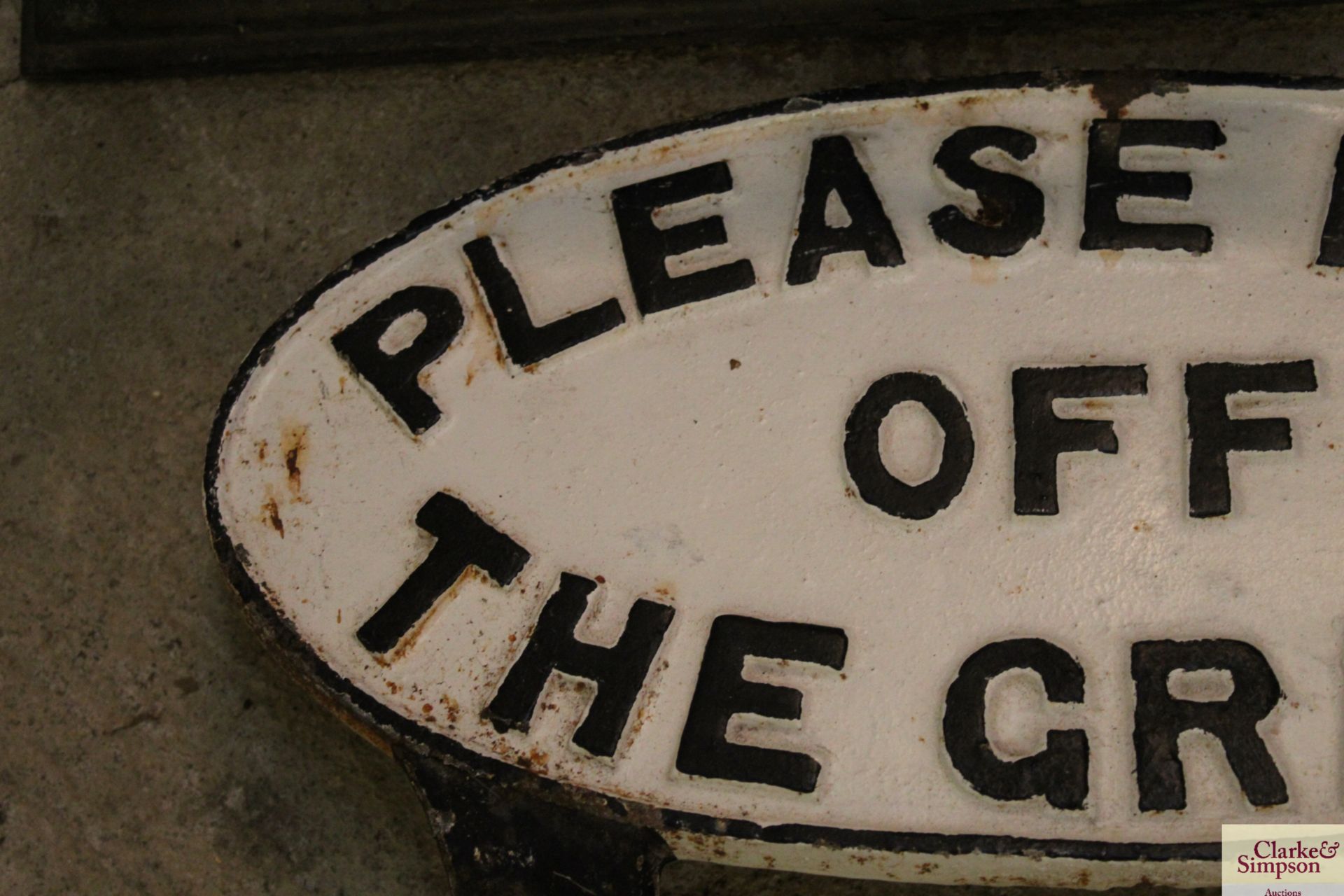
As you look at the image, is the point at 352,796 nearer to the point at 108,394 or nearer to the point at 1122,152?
the point at 108,394

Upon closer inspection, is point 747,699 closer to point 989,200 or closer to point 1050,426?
point 1050,426

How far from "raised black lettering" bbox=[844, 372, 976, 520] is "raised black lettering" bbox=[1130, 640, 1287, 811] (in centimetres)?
28

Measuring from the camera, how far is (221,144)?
6.25ft

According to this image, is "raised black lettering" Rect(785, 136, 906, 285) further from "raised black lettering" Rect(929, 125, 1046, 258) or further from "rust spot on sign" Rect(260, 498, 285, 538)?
"rust spot on sign" Rect(260, 498, 285, 538)

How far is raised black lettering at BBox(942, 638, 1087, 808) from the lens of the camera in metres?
1.34

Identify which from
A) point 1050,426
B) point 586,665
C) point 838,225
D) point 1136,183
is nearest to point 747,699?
point 586,665

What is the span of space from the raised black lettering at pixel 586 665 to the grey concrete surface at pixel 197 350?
352 millimetres

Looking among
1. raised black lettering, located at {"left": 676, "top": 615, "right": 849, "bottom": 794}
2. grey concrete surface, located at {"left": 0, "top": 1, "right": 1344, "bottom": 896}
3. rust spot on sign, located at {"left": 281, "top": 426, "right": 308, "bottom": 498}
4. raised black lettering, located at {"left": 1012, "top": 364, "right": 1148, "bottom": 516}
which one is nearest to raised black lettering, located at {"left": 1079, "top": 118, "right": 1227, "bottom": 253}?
raised black lettering, located at {"left": 1012, "top": 364, "right": 1148, "bottom": 516}

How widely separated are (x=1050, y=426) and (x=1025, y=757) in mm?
372

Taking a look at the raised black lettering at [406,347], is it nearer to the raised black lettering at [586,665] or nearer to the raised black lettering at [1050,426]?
the raised black lettering at [586,665]

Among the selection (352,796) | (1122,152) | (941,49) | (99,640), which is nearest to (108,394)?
(99,640)

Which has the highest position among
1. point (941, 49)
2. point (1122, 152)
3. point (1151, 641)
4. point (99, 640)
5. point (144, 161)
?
point (941, 49)

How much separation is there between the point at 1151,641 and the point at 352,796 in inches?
41.2

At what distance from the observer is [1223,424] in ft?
4.61
